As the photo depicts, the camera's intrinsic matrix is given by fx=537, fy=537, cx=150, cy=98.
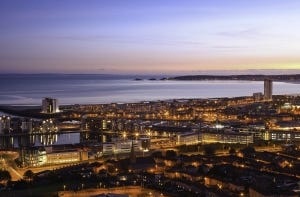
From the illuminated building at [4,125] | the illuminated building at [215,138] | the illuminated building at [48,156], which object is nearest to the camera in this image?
the illuminated building at [48,156]

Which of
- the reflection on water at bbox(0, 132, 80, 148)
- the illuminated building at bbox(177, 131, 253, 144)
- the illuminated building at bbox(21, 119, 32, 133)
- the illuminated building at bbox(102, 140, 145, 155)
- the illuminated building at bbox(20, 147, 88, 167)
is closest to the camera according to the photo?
the illuminated building at bbox(20, 147, 88, 167)

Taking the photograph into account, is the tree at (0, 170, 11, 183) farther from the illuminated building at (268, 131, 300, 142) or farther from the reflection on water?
→ the illuminated building at (268, 131, 300, 142)

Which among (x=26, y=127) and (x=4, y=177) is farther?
(x=26, y=127)

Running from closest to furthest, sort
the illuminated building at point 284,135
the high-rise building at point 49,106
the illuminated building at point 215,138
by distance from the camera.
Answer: the illuminated building at point 215,138, the illuminated building at point 284,135, the high-rise building at point 49,106

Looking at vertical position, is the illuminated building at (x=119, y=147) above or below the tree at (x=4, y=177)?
below

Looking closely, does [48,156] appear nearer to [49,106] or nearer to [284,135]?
[284,135]

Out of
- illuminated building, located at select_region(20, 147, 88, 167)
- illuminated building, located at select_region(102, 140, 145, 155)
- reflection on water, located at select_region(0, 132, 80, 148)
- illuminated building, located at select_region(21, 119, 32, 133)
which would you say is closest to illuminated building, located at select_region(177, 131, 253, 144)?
illuminated building, located at select_region(102, 140, 145, 155)

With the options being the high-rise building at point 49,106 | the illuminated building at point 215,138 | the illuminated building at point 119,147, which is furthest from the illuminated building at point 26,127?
the illuminated building at point 215,138

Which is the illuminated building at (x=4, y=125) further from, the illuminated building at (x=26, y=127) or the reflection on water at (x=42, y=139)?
the reflection on water at (x=42, y=139)

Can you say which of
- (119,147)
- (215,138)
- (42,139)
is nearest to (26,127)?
(42,139)
